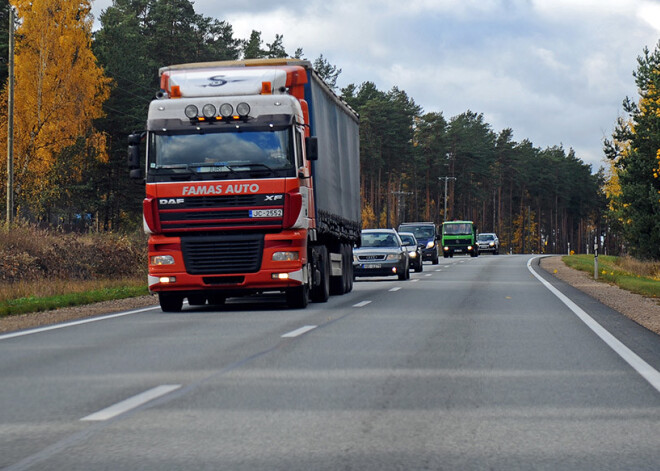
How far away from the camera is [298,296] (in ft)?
58.1

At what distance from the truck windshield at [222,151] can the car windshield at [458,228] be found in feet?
174

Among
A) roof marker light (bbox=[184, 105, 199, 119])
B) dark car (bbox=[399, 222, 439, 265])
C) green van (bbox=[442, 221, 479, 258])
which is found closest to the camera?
roof marker light (bbox=[184, 105, 199, 119])

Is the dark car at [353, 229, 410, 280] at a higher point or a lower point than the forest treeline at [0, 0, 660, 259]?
lower

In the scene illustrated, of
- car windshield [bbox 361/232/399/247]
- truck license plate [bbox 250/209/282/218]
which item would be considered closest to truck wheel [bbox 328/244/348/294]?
truck license plate [bbox 250/209/282/218]

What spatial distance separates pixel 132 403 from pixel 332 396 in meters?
1.47

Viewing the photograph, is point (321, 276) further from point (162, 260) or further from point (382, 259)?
point (382, 259)

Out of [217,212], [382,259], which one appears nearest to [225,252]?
[217,212]

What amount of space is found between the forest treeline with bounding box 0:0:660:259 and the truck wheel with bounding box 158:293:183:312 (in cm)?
1168

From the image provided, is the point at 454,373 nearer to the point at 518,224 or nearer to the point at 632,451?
the point at 632,451

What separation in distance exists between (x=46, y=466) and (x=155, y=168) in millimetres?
11661

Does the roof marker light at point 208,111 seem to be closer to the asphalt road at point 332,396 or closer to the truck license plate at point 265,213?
the truck license plate at point 265,213

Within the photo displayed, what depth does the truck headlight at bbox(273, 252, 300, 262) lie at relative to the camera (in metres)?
16.9

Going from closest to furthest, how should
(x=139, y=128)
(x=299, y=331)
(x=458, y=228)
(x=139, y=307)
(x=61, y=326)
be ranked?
1. (x=299, y=331)
2. (x=61, y=326)
3. (x=139, y=307)
4. (x=139, y=128)
5. (x=458, y=228)

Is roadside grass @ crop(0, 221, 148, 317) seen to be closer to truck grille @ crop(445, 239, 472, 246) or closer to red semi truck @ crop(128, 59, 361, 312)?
red semi truck @ crop(128, 59, 361, 312)
